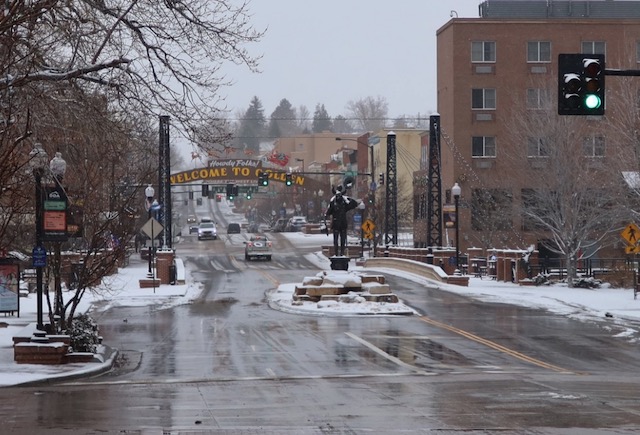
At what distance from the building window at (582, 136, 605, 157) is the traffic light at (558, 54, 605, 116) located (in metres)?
43.8

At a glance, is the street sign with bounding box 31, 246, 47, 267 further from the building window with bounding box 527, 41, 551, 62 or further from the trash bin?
the building window with bounding box 527, 41, 551, 62

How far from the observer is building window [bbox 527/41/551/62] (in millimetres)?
70750

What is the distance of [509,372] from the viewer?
66.3 feet

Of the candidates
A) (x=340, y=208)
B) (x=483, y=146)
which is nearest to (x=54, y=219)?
(x=340, y=208)

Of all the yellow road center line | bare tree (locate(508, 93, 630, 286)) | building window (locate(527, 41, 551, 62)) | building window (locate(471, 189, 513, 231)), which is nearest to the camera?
the yellow road center line

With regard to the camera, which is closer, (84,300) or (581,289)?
(84,300)

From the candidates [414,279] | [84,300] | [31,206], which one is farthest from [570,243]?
[31,206]

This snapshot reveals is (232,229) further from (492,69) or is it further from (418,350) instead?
(418,350)

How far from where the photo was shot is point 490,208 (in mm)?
64125

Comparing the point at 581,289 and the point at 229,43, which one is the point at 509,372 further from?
the point at 581,289

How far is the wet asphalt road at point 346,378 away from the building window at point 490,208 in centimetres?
2272

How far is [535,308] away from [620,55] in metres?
35.1

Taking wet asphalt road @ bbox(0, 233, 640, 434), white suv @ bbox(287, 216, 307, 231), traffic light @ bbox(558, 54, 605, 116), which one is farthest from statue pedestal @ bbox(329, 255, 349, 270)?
white suv @ bbox(287, 216, 307, 231)

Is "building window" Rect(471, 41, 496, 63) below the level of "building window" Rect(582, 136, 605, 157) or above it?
above
